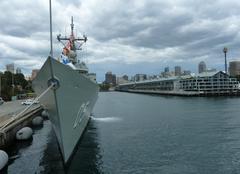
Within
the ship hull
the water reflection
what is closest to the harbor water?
the water reflection

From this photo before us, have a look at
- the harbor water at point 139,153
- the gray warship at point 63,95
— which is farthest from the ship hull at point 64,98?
the harbor water at point 139,153

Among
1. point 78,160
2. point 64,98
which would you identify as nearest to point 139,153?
point 78,160

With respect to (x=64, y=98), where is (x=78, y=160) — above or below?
below

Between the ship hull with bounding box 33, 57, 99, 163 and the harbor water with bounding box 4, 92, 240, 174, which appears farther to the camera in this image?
the harbor water with bounding box 4, 92, 240, 174

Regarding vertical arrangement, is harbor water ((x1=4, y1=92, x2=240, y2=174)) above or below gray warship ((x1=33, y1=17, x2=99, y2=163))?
below

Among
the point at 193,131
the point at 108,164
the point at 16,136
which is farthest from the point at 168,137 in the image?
the point at 16,136

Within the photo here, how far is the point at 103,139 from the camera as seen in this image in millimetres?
23875

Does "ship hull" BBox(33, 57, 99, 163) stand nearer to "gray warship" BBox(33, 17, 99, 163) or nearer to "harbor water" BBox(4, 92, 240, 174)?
"gray warship" BBox(33, 17, 99, 163)

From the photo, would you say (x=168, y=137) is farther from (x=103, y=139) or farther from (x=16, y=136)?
(x=16, y=136)

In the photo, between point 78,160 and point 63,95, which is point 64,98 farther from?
point 78,160

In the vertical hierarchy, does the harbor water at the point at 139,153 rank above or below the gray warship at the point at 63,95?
below

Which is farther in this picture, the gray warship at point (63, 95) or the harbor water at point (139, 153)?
the harbor water at point (139, 153)

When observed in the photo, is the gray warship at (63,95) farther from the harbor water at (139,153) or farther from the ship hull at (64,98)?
the harbor water at (139,153)

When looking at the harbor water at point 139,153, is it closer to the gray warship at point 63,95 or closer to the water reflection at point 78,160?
the water reflection at point 78,160
